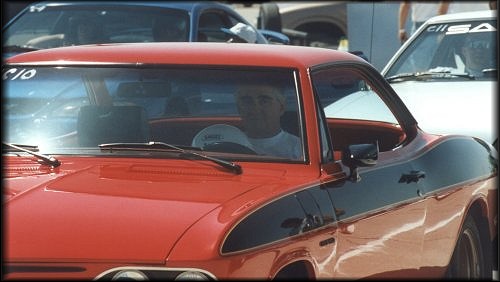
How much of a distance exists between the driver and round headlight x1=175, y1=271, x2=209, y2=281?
121 centimetres

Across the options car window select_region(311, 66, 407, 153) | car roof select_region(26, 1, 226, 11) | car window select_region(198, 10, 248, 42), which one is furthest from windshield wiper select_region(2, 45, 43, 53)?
car window select_region(311, 66, 407, 153)

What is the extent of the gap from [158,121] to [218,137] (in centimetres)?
29

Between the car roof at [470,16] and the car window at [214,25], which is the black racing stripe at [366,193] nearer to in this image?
the car roof at [470,16]

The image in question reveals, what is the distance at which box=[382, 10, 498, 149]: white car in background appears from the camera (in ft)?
24.8

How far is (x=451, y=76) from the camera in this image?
8.72 m

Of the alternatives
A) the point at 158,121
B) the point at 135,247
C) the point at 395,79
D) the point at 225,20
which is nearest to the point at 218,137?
the point at 158,121

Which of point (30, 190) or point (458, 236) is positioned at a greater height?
point (30, 190)

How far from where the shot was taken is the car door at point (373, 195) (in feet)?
13.7

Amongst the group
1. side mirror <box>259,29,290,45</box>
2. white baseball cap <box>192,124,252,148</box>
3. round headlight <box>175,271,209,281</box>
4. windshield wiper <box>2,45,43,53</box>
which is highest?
side mirror <box>259,29,290,45</box>

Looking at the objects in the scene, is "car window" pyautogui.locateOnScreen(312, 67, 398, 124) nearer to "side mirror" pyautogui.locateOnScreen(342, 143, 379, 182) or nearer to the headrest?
"side mirror" pyautogui.locateOnScreen(342, 143, 379, 182)

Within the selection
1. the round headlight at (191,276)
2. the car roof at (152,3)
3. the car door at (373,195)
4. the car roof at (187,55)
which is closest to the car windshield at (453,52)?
the car roof at (152,3)

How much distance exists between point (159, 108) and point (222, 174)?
0.74 m

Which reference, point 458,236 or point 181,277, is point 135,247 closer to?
point 181,277

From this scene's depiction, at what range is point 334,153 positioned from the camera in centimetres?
468
